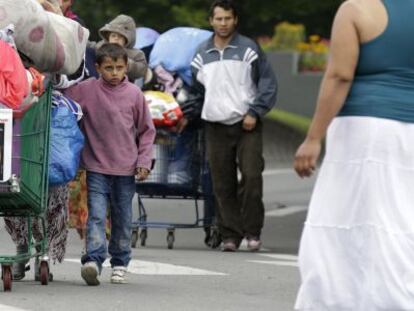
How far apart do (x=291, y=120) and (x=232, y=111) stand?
22.5 metres

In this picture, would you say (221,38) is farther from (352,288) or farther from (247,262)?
(352,288)

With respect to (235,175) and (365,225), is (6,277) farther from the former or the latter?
(235,175)

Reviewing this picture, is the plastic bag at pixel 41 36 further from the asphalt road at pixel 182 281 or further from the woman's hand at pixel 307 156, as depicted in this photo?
the woman's hand at pixel 307 156

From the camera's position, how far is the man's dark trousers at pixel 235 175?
13789mm

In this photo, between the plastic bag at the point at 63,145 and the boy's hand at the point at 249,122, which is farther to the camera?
the boy's hand at the point at 249,122

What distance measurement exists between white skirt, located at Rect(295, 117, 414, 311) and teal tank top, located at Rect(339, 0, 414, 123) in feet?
0.17

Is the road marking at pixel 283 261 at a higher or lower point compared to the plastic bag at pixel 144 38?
lower

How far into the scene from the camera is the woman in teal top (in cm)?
702

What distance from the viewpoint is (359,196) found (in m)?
7.08

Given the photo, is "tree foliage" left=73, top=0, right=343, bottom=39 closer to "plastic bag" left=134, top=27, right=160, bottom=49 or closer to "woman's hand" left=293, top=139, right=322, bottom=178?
"plastic bag" left=134, top=27, right=160, bottom=49

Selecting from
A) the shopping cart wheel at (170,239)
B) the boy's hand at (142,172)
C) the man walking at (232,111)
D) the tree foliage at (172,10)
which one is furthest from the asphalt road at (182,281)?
the tree foliage at (172,10)

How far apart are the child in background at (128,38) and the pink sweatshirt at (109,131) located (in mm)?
1888

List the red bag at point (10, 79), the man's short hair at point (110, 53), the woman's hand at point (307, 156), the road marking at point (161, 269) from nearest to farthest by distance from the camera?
the woman's hand at point (307, 156), the red bag at point (10, 79), the man's short hair at point (110, 53), the road marking at point (161, 269)

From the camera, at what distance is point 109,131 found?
10.6 metres
